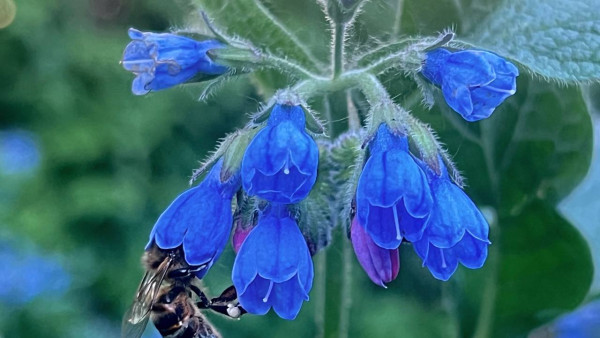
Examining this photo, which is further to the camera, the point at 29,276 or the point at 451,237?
the point at 29,276

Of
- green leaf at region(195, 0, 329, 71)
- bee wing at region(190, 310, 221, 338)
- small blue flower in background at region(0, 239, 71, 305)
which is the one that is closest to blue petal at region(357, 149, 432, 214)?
green leaf at region(195, 0, 329, 71)

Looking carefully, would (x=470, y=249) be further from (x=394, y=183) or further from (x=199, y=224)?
(x=199, y=224)

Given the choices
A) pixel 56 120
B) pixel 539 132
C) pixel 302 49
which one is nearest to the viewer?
pixel 302 49

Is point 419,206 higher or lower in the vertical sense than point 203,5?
lower

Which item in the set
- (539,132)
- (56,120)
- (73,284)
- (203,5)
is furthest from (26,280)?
(539,132)

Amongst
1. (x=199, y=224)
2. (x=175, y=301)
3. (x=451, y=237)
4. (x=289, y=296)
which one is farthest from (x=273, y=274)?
(x=175, y=301)

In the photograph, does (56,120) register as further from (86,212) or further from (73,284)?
(73,284)
